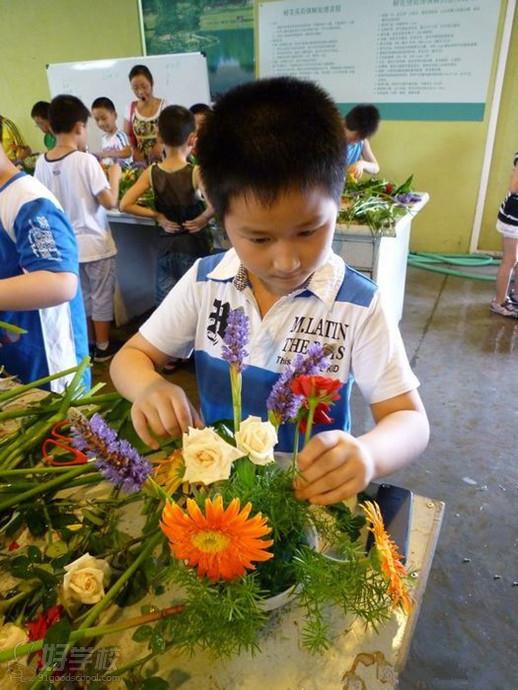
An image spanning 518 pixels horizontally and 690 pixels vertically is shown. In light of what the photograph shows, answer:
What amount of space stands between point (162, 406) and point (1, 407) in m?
0.53

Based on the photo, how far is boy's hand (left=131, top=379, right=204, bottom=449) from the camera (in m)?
0.70

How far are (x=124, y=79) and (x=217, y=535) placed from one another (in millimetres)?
6132

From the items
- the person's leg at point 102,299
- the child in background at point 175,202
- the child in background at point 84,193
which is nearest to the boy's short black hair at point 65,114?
the child in background at point 84,193

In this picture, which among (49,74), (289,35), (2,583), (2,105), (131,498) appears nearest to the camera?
(2,583)

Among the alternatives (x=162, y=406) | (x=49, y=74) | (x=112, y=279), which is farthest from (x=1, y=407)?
(x=49, y=74)

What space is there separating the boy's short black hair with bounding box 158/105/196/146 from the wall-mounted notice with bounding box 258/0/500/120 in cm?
201

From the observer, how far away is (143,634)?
58 centimetres

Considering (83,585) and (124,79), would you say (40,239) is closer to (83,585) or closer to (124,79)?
(83,585)

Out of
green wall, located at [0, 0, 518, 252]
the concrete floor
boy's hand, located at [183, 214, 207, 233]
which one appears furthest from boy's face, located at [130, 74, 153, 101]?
the concrete floor

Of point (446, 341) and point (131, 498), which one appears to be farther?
point (446, 341)

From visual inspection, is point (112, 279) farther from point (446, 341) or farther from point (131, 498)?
point (131, 498)

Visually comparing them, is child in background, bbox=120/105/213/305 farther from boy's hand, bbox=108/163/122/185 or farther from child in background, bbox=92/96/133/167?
child in background, bbox=92/96/133/167

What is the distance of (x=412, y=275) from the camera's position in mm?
4543

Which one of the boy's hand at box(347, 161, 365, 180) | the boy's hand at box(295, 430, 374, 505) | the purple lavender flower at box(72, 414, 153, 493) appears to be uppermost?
the purple lavender flower at box(72, 414, 153, 493)
